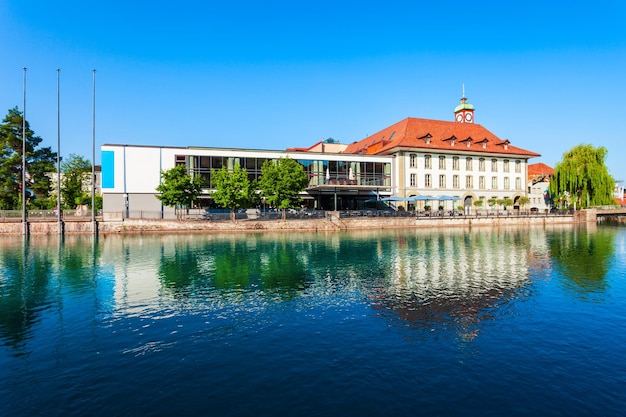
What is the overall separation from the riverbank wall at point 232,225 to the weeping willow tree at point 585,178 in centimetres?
2116

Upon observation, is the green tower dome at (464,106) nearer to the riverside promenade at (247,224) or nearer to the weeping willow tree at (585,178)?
the weeping willow tree at (585,178)

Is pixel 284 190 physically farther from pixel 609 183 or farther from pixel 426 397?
pixel 609 183

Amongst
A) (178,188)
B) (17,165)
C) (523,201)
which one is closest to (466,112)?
(523,201)

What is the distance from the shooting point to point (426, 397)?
774 cm

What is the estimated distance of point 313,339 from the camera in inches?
433

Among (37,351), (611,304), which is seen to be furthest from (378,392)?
(611,304)

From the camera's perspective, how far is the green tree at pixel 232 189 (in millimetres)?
46750

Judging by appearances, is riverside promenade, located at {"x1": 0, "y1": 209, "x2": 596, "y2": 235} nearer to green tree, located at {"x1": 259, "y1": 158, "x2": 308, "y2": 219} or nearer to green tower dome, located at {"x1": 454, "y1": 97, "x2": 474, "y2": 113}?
green tree, located at {"x1": 259, "y1": 158, "x2": 308, "y2": 219}

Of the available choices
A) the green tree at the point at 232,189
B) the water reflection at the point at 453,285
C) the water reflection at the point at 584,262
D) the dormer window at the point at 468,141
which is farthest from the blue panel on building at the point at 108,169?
the dormer window at the point at 468,141

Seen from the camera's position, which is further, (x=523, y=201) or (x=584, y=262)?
(x=523, y=201)

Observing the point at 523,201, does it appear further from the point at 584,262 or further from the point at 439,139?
the point at 584,262

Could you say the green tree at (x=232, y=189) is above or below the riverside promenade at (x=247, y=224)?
above

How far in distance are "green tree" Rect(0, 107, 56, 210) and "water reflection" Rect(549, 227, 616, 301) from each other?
57.1 meters

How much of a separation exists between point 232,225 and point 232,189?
4.50m
